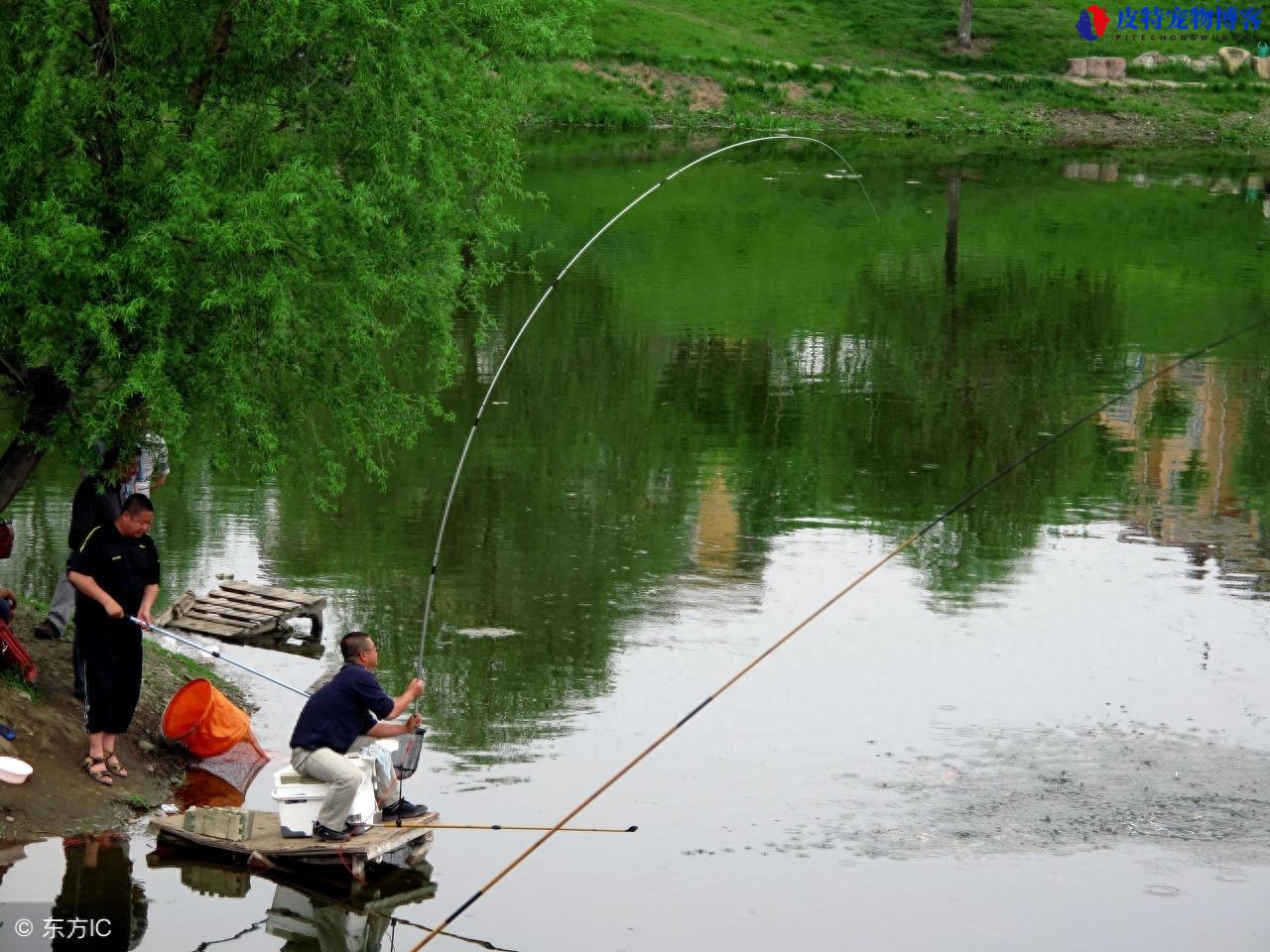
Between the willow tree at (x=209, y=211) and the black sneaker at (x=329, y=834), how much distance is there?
3.08 m

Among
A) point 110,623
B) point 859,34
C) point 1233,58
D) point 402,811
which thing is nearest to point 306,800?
point 402,811

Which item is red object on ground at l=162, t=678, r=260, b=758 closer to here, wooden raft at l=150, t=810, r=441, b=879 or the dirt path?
the dirt path

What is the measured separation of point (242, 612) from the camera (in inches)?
586

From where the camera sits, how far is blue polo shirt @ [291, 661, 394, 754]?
10.2 m

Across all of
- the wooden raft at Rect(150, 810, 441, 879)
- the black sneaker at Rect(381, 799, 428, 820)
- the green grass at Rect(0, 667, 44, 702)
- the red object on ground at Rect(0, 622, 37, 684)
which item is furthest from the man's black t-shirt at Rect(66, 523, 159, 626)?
the black sneaker at Rect(381, 799, 428, 820)

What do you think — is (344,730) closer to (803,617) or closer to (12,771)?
(12,771)

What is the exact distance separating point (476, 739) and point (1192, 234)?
35945mm

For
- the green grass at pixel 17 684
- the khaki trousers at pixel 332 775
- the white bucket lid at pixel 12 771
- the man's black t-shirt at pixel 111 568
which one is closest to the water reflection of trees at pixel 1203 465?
the khaki trousers at pixel 332 775

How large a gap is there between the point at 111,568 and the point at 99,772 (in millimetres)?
1247

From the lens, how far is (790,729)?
43.8ft

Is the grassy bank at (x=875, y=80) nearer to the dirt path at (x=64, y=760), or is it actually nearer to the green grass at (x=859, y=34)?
the green grass at (x=859, y=34)

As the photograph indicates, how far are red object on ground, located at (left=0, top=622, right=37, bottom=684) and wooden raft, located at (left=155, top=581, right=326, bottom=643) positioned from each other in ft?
8.82

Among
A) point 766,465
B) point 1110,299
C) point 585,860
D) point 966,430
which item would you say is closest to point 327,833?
point 585,860

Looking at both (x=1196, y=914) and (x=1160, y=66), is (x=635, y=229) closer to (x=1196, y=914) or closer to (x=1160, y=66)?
(x=1196, y=914)
